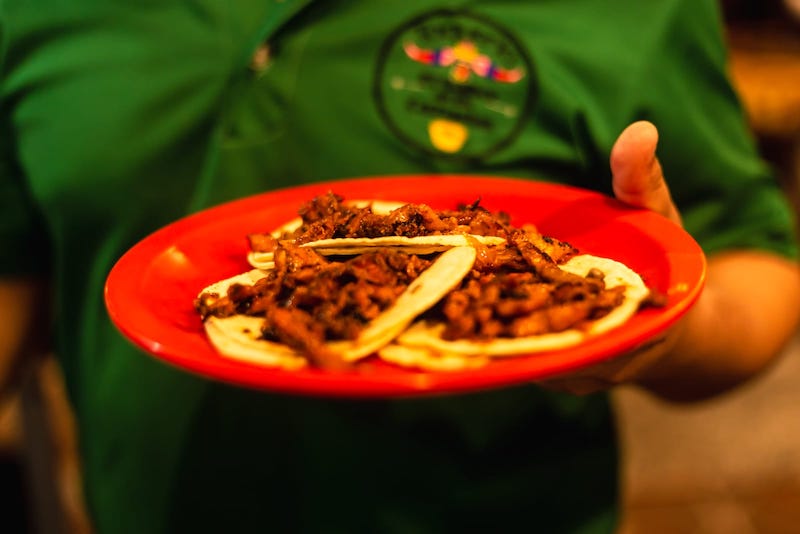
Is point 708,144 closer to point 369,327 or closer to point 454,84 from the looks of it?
point 454,84

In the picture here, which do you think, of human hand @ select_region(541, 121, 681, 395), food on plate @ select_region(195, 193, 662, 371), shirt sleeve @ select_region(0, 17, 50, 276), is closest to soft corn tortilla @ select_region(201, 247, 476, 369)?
food on plate @ select_region(195, 193, 662, 371)

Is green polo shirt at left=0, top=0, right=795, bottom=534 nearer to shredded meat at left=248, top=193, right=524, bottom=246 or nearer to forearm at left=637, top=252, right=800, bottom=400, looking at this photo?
forearm at left=637, top=252, right=800, bottom=400

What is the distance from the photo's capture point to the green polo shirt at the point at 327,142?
1.35 metres

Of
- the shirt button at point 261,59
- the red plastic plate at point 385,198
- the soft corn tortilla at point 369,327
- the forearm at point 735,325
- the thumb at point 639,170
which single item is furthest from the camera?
the forearm at point 735,325

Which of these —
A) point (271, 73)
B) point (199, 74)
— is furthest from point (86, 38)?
point (271, 73)

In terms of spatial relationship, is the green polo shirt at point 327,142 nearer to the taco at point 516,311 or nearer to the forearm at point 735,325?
the forearm at point 735,325

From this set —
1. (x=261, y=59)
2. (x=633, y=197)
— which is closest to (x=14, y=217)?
(x=261, y=59)

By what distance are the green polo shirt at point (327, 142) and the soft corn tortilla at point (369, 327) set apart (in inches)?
18.4

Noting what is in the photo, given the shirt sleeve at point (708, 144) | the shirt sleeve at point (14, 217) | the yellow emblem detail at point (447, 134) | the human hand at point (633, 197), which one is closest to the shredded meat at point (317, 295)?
the human hand at point (633, 197)

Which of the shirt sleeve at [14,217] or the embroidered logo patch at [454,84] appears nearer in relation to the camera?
the embroidered logo patch at [454,84]

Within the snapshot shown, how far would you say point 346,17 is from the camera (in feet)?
4.48

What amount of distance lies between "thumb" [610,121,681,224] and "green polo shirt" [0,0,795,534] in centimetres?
20

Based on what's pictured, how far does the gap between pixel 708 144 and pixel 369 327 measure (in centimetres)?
88

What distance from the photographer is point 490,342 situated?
0.88m
